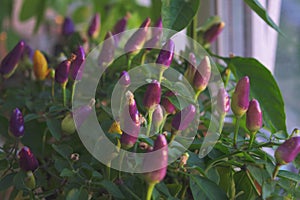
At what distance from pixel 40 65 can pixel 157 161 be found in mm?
313

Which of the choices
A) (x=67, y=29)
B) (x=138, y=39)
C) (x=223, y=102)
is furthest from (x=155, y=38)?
(x=67, y=29)

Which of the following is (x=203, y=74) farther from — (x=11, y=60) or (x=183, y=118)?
(x=11, y=60)

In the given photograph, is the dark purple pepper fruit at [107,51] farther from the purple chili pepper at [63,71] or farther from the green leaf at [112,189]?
the green leaf at [112,189]

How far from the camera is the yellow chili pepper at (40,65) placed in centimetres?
59

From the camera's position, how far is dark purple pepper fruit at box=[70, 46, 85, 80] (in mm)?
469

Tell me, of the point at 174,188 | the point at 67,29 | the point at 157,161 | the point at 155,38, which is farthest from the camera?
the point at 67,29

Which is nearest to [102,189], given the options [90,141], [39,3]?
[90,141]

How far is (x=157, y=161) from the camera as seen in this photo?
1.09ft

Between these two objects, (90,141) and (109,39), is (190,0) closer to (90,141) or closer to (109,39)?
(109,39)

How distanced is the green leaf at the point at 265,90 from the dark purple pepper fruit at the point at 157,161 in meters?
0.20

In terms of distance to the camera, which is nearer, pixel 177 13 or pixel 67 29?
pixel 177 13

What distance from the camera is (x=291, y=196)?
0.40m

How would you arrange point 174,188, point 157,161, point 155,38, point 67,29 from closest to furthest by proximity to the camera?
point 157,161 → point 174,188 → point 155,38 → point 67,29

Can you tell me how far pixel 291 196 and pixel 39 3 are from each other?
74 cm
